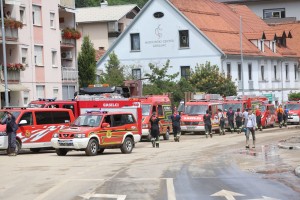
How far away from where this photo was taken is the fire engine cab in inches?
1206

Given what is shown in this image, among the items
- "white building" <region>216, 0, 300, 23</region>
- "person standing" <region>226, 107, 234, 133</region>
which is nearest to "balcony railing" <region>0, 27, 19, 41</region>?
"person standing" <region>226, 107, 234, 133</region>

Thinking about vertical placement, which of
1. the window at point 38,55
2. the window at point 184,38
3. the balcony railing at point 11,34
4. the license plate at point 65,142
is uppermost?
the window at point 184,38

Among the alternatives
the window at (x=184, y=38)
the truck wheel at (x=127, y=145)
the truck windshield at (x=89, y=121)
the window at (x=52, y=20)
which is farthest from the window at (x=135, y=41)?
the truck windshield at (x=89, y=121)

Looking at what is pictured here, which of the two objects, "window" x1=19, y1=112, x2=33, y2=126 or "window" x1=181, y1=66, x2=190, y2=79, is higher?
"window" x1=181, y1=66, x2=190, y2=79

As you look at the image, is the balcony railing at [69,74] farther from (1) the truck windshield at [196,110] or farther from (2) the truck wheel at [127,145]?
(2) the truck wheel at [127,145]

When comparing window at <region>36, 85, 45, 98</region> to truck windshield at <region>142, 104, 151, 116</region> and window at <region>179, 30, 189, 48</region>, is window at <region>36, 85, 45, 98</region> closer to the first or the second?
truck windshield at <region>142, 104, 151, 116</region>

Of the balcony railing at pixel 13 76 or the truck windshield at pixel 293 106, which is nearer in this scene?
the balcony railing at pixel 13 76

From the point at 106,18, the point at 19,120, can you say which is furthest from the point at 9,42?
the point at 106,18

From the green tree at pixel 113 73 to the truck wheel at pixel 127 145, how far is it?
92.8ft

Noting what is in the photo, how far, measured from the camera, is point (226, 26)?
7881cm

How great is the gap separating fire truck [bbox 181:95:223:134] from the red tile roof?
20.3 meters

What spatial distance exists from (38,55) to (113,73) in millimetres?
11723

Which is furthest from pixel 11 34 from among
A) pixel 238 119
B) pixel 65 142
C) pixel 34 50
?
pixel 65 142

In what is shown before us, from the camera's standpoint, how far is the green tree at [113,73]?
6312 cm
